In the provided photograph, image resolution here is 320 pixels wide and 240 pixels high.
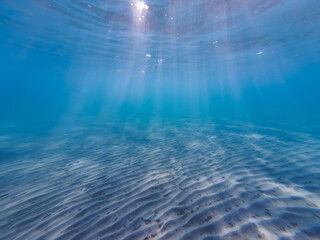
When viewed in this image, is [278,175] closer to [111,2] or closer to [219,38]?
[111,2]

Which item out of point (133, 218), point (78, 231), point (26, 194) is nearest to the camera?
point (78, 231)

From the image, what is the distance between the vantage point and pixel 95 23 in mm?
13961

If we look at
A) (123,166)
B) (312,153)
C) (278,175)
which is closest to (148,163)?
(123,166)

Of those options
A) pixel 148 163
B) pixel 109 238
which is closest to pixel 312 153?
pixel 148 163

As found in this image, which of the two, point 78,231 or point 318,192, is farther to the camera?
point 318,192

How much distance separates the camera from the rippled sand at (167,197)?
3.12 m

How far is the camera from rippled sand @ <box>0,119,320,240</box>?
10.2ft

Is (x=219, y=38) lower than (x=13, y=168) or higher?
higher

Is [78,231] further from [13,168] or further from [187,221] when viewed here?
[13,168]

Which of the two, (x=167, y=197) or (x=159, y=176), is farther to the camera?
(x=159, y=176)

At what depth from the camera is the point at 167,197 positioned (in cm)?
430

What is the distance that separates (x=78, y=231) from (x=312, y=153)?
9.52m

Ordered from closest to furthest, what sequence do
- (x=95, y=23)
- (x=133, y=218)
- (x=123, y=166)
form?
1. (x=133, y=218)
2. (x=123, y=166)
3. (x=95, y=23)

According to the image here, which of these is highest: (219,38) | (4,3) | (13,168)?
(4,3)
